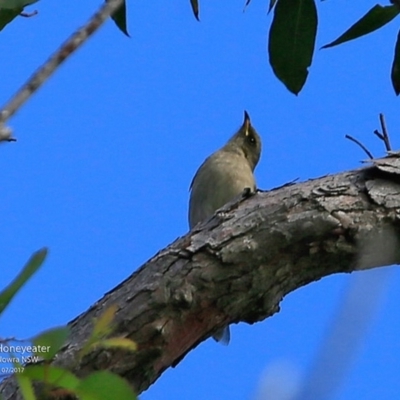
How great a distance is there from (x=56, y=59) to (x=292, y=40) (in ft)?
6.47

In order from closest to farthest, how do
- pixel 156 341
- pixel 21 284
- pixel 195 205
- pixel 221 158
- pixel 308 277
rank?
pixel 21 284, pixel 156 341, pixel 308 277, pixel 195 205, pixel 221 158

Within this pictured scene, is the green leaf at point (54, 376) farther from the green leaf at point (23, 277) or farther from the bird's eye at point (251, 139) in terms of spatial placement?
the bird's eye at point (251, 139)

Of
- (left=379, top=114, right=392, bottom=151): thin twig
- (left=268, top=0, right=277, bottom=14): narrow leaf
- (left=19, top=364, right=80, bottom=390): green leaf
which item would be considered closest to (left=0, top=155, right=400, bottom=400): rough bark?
(left=379, top=114, right=392, bottom=151): thin twig

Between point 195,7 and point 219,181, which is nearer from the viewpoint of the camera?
point 195,7

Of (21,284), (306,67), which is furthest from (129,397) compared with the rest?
(306,67)

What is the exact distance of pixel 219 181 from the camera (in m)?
4.12

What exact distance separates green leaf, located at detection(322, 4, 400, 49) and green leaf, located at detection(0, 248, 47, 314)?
5.62 ft

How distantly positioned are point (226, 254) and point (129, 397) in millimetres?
1137

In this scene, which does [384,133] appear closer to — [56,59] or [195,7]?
[195,7]

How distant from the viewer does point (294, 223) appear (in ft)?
7.27

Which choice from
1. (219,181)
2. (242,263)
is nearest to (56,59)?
(242,263)

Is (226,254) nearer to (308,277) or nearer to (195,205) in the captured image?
(308,277)

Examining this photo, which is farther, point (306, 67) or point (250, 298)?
point (306, 67)

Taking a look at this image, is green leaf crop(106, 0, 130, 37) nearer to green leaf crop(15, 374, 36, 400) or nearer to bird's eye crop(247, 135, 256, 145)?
green leaf crop(15, 374, 36, 400)
